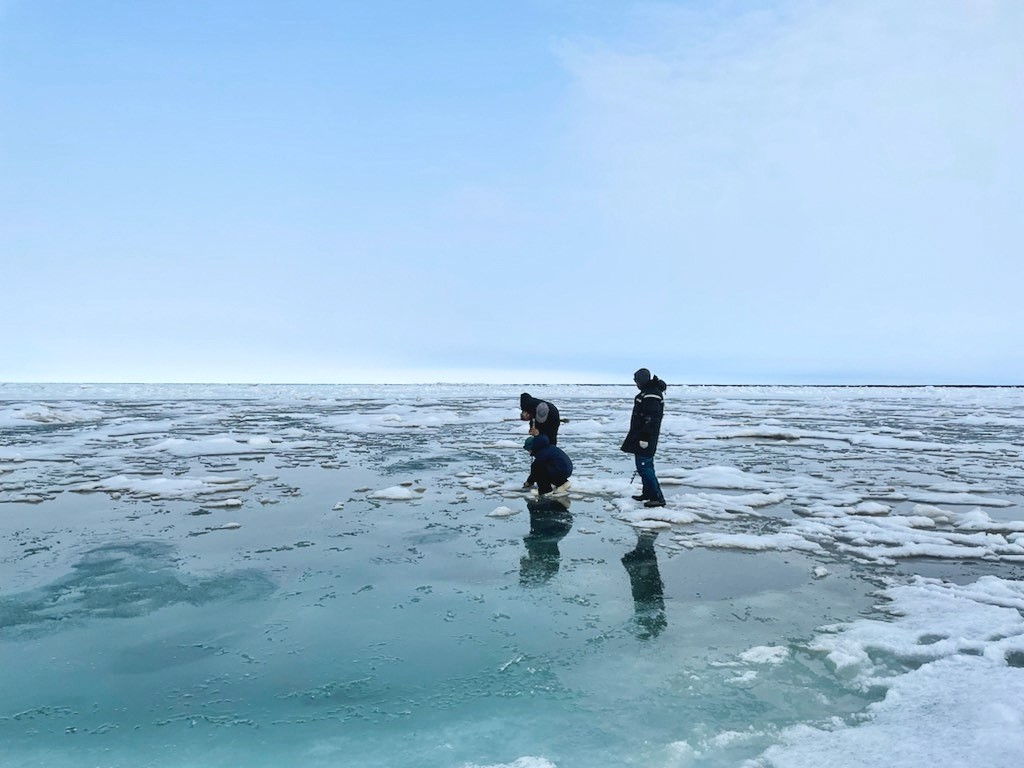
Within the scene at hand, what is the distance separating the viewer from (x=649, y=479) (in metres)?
8.91

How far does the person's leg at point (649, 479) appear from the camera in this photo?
8.88 meters

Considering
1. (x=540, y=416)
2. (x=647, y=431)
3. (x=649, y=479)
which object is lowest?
(x=649, y=479)

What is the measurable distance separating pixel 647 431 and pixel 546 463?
1712 mm

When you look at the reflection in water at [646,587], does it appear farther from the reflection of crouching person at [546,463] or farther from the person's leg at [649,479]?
the reflection of crouching person at [546,463]

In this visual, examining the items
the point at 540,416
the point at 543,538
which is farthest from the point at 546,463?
the point at 543,538

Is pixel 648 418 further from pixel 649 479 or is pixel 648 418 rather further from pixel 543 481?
pixel 543 481

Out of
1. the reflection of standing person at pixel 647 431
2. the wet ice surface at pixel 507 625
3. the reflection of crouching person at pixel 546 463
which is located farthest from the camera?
the reflection of crouching person at pixel 546 463

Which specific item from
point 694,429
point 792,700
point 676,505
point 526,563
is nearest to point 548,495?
point 676,505

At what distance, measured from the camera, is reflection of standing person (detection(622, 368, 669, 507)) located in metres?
8.80

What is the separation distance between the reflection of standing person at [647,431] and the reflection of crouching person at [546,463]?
3.96 feet

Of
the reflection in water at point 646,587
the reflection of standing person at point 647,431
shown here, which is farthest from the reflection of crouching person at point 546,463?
the reflection in water at point 646,587

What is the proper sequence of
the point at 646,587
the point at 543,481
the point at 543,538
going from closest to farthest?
the point at 646,587, the point at 543,538, the point at 543,481

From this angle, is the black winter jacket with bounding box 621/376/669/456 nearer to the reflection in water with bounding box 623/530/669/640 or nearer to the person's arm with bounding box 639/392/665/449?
the person's arm with bounding box 639/392/665/449

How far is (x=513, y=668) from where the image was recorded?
400 centimetres
